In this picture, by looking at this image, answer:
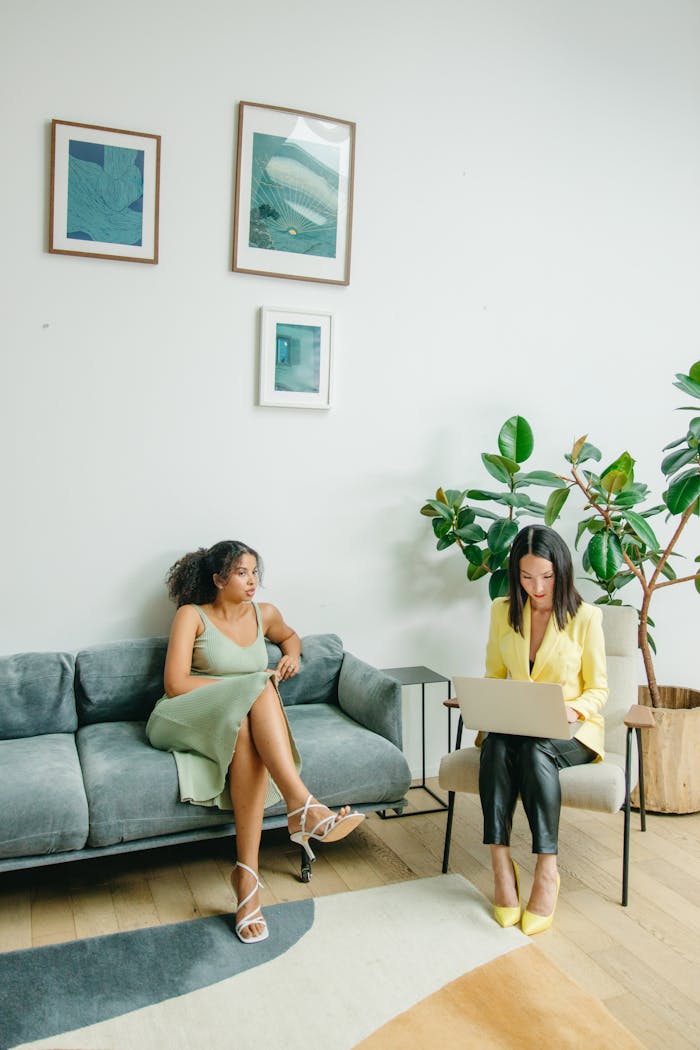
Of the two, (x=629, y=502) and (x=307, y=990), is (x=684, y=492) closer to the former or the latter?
(x=629, y=502)

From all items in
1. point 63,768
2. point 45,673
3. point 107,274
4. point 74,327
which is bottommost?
point 63,768

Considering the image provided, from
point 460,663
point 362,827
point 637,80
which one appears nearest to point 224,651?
point 362,827

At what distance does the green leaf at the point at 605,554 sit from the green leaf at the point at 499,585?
0.34 meters

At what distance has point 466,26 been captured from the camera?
3.58 m

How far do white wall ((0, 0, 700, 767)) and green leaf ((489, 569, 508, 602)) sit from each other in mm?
355

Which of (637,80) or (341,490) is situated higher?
(637,80)

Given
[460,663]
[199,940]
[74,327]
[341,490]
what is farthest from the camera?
[460,663]

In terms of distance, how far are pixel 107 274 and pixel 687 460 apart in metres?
2.25

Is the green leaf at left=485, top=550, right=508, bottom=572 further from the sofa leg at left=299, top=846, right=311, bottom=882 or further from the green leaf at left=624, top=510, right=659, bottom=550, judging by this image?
the sofa leg at left=299, top=846, right=311, bottom=882

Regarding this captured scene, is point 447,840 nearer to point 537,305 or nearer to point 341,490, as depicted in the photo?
point 341,490

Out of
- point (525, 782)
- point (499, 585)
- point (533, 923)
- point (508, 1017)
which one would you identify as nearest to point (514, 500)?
point (499, 585)

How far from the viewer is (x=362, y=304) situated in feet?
11.5

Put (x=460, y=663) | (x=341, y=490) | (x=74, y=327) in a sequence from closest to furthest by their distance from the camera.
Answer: (x=74, y=327) < (x=341, y=490) < (x=460, y=663)

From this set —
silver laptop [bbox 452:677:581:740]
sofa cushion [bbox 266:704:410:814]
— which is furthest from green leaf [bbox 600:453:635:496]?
sofa cushion [bbox 266:704:410:814]
